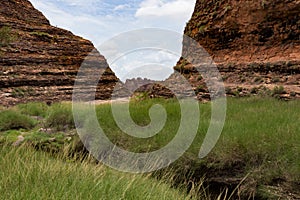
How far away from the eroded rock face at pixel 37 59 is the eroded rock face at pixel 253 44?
11837 mm

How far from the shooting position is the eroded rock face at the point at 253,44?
10.8 meters

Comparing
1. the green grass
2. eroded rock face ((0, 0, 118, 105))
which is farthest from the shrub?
eroded rock face ((0, 0, 118, 105))

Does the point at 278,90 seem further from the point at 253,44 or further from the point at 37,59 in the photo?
the point at 37,59

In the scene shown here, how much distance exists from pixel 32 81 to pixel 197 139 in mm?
20284

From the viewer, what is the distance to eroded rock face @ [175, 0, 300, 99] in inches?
426

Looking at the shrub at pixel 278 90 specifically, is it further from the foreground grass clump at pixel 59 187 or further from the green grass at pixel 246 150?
the foreground grass clump at pixel 59 187

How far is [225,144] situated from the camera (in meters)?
4.78

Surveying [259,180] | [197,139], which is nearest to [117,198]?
[259,180]

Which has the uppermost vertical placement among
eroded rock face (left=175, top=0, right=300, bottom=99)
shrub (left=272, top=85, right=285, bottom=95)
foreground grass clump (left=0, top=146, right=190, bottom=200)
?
eroded rock face (left=175, top=0, right=300, bottom=99)

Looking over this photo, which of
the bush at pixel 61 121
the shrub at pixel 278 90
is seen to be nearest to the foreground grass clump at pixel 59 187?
the bush at pixel 61 121

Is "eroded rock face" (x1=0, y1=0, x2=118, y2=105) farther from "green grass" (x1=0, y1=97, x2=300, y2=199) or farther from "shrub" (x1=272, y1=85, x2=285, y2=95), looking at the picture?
"green grass" (x1=0, y1=97, x2=300, y2=199)

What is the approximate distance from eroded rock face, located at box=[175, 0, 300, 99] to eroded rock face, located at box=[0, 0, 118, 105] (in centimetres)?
1184

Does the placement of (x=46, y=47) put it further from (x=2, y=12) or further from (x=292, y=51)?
(x=292, y=51)

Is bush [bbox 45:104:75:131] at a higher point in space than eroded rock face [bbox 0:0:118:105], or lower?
lower
